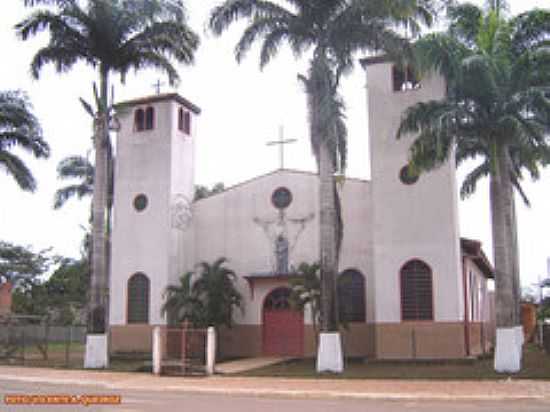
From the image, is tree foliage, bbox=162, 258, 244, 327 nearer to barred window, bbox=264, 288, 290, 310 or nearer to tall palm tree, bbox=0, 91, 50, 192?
barred window, bbox=264, 288, 290, 310

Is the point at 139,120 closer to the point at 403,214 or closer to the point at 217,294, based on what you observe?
the point at 217,294

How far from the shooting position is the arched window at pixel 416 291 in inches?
919

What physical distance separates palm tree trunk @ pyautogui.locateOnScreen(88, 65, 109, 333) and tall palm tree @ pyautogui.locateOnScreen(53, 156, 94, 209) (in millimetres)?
15544

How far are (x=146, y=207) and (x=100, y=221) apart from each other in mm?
4163

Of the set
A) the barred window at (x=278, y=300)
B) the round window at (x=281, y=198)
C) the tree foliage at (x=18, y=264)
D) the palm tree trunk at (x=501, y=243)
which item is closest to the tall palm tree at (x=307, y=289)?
the barred window at (x=278, y=300)

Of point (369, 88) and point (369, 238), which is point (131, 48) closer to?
point (369, 88)

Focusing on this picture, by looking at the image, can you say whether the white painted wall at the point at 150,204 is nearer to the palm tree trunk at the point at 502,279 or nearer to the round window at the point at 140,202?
the round window at the point at 140,202

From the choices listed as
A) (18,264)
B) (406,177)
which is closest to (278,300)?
(406,177)

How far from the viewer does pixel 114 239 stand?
29516mm

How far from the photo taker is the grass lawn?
1898cm

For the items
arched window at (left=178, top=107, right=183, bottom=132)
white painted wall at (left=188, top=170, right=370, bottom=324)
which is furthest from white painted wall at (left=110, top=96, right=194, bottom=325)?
white painted wall at (left=188, top=170, right=370, bottom=324)

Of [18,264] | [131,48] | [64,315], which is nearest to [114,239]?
[131,48]

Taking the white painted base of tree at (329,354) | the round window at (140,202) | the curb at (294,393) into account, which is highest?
the round window at (140,202)

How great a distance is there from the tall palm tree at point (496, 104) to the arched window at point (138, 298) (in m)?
13.4
